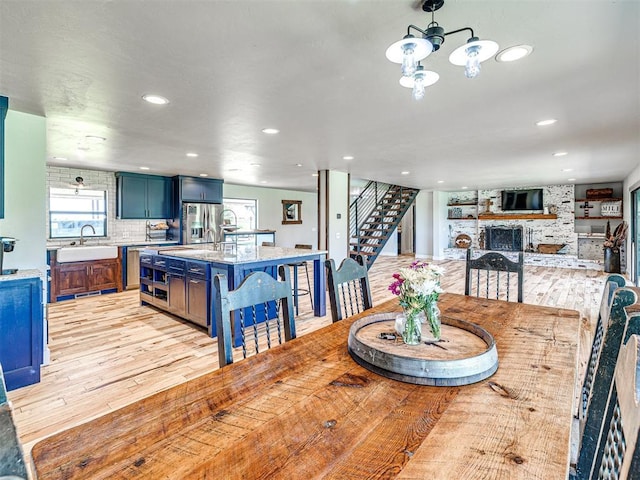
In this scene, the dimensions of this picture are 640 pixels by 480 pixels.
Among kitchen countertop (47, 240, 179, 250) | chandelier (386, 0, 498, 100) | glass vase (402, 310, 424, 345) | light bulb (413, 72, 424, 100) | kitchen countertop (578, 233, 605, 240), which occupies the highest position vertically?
chandelier (386, 0, 498, 100)

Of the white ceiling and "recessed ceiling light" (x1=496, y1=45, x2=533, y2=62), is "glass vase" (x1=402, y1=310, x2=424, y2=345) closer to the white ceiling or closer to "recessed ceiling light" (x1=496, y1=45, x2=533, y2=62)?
the white ceiling

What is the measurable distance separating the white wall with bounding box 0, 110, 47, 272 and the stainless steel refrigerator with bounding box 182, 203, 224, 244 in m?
3.81

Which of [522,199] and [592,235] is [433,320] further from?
[522,199]

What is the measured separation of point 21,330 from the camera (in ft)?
8.78

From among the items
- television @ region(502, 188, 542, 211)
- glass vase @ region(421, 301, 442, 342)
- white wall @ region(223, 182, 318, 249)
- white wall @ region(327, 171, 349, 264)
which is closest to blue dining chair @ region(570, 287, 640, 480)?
glass vase @ region(421, 301, 442, 342)

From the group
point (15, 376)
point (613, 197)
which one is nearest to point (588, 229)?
point (613, 197)

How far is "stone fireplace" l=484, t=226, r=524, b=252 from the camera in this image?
1035 cm

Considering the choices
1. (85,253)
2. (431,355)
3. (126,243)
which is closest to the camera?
(431,355)

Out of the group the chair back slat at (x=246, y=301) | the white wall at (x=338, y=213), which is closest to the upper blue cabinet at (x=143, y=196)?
the white wall at (x=338, y=213)

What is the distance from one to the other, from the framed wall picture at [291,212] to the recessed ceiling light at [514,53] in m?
8.51

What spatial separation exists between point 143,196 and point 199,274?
151 inches

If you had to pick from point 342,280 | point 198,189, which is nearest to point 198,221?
point 198,189

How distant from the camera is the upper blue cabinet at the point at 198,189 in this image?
23.1ft

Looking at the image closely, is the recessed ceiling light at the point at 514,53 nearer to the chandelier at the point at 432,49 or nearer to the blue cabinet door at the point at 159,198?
the chandelier at the point at 432,49
